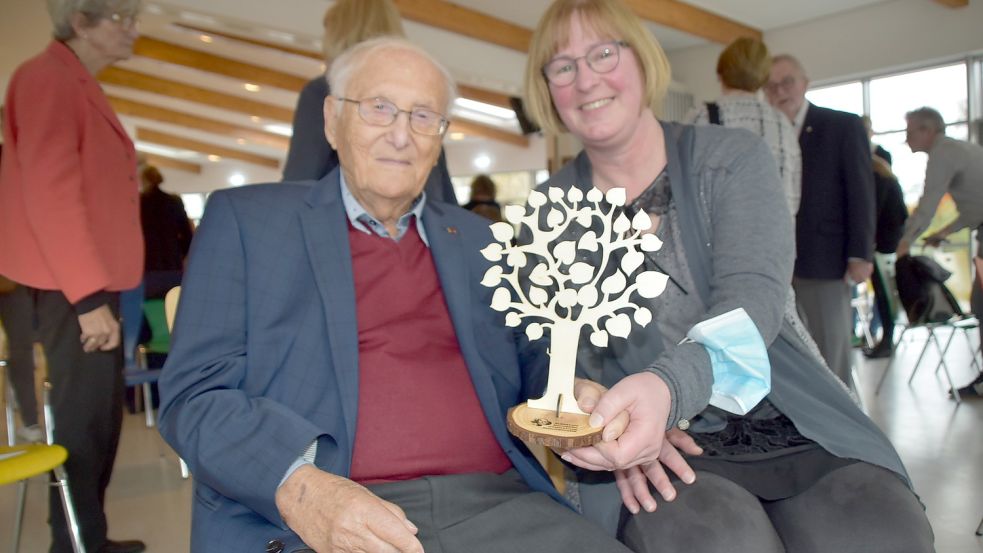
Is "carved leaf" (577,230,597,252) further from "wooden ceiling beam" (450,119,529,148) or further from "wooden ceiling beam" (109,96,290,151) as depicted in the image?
"wooden ceiling beam" (109,96,290,151)

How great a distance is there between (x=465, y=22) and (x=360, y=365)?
7630mm

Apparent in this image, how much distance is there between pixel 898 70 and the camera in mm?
8953

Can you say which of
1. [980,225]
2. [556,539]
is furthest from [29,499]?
[980,225]

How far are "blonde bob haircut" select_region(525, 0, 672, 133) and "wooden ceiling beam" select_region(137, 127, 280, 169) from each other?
19.5 m

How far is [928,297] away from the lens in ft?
16.4

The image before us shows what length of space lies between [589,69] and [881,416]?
3.81 m

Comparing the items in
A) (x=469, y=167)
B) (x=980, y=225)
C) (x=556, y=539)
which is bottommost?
(x=556, y=539)

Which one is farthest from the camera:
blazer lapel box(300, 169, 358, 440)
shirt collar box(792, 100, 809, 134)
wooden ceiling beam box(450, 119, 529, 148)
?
wooden ceiling beam box(450, 119, 529, 148)

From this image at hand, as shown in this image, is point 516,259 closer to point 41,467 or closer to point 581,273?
point 581,273

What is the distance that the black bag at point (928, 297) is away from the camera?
16.4ft

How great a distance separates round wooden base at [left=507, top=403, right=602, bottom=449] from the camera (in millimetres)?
1080

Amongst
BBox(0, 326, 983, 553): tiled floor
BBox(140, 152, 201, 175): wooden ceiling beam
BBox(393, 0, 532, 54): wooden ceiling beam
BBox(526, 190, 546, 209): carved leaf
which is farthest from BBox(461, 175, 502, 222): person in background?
BBox(140, 152, 201, 175): wooden ceiling beam

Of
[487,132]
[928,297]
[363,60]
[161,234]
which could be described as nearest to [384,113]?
[363,60]

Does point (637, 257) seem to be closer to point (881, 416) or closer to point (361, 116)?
point (361, 116)
